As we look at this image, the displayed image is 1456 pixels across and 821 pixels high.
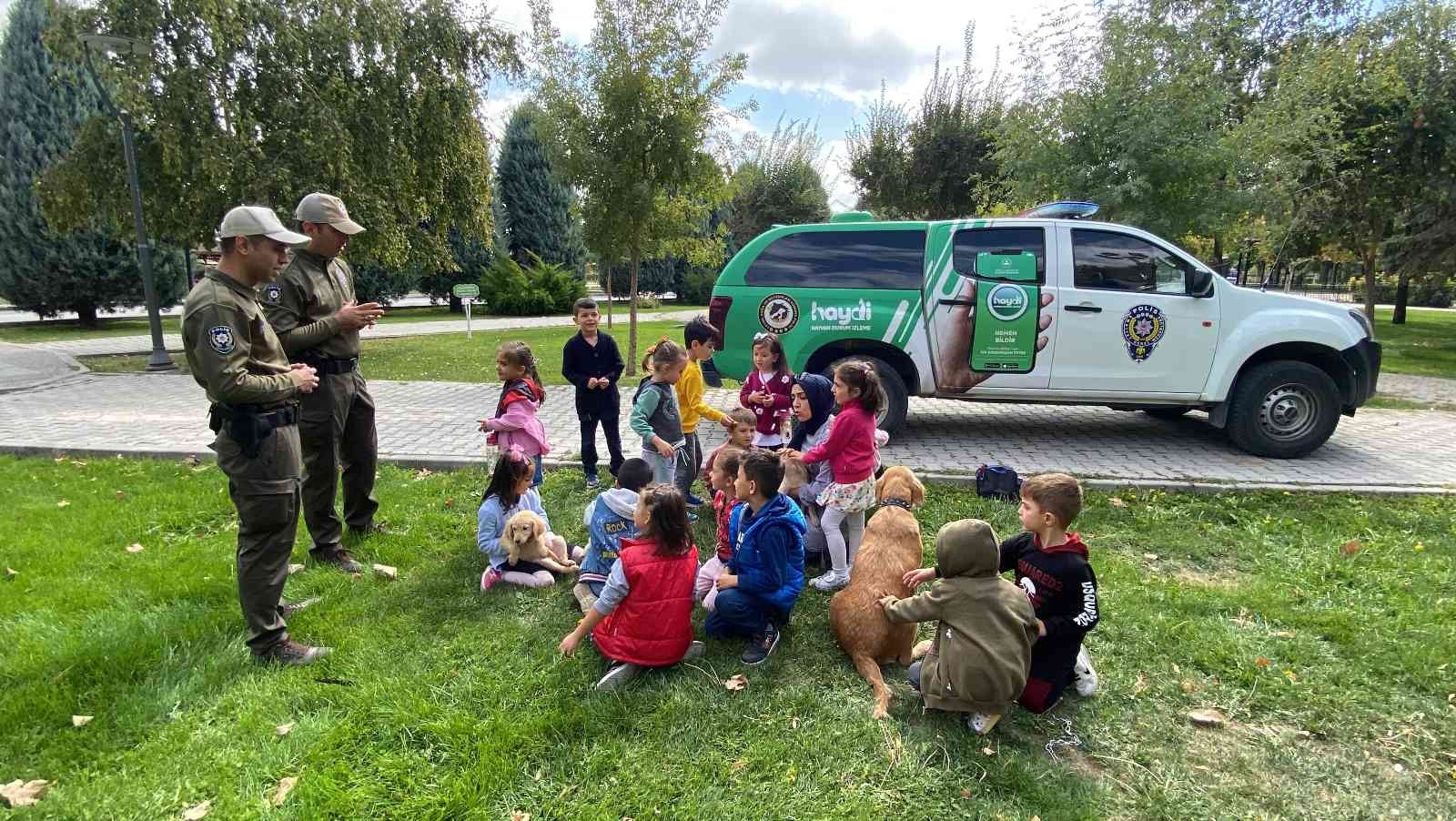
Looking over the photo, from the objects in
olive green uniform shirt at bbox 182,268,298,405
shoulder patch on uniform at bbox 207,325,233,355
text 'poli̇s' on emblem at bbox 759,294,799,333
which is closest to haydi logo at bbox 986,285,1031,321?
→ text 'poli̇s' on emblem at bbox 759,294,799,333

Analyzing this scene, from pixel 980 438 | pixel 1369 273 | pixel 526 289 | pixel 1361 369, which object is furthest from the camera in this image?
pixel 526 289


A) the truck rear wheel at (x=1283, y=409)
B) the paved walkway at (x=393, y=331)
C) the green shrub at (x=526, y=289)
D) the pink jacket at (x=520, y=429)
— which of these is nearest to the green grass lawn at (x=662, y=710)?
the pink jacket at (x=520, y=429)

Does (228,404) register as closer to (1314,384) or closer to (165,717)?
(165,717)

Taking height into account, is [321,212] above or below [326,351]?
above

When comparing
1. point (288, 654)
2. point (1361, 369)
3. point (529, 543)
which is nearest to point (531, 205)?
point (529, 543)

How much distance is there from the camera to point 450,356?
14852 mm

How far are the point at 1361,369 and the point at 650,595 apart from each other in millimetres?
7196

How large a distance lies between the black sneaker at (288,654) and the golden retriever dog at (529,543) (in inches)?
42.5

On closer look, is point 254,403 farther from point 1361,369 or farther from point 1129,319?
point 1361,369

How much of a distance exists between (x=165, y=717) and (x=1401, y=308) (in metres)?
34.4

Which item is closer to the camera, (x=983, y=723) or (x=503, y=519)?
(x=983, y=723)

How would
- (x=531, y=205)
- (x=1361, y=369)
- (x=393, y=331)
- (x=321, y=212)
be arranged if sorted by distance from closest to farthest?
(x=321, y=212), (x=1361, y=369), (x=393, y=331), (x=531, y=205)

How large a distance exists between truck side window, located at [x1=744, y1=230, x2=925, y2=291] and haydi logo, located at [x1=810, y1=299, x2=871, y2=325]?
218 millimetres

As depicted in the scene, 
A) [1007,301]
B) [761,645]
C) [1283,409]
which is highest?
[1007,301]
